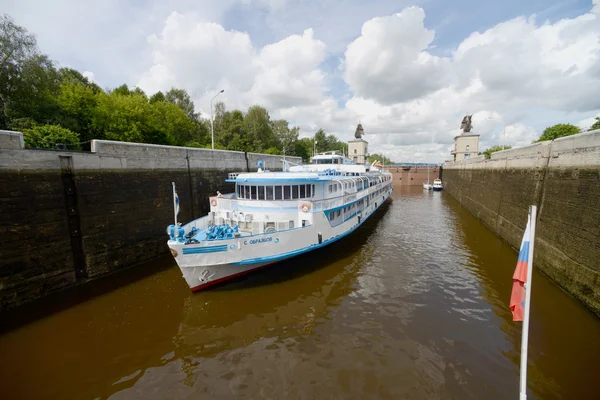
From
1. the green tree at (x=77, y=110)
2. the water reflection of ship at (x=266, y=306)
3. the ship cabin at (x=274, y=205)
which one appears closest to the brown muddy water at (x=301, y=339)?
the water reflection of ship at (x=266, y=306)

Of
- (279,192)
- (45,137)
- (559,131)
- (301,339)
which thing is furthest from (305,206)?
(559,131)

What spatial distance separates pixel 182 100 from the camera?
5991 centimetres

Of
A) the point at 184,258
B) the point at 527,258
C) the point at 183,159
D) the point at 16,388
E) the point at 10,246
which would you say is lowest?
the point at 16,388

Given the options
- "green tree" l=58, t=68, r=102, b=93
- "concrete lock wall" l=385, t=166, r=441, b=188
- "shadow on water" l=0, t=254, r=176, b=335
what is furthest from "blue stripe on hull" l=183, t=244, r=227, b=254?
"concrete lock wall" l=385, t=166, r=441, b=188

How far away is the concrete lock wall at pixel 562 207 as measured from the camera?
9.90 m

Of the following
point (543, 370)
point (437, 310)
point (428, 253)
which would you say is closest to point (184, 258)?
point (437, 310)

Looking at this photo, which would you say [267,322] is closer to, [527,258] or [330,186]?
[527,258]

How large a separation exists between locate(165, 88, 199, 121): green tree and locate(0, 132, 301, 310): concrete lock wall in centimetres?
4840

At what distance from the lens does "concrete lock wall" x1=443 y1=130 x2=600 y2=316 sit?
9.90 m

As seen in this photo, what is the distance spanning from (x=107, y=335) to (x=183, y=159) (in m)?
13.2

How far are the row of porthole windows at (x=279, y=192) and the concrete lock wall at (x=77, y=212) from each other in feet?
21.7

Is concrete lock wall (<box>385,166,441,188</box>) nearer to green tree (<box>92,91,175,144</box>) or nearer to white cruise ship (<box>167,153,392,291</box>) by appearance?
green tree (<box>92,91,175,144</box>)

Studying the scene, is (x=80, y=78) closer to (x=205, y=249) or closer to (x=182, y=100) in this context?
(x=182, y=100)

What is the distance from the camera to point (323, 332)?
9180 millimetres
